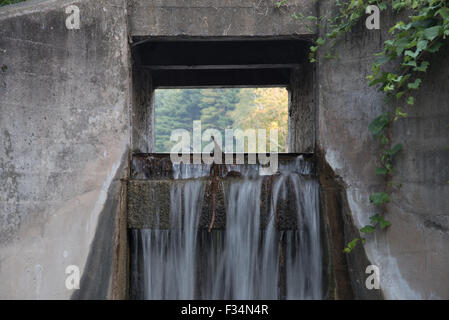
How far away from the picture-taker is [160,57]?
26.6 feet

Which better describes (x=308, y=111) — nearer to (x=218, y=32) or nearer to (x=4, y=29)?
(x=218, y=32)

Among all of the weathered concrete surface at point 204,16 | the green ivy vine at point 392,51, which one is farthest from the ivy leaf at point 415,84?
the weathered concrete surface at point 204,16

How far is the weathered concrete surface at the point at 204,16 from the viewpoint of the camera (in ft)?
19.4

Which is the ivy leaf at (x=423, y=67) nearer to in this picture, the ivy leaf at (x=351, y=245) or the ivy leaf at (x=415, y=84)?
the ivy leaf at (x=415, y=84)

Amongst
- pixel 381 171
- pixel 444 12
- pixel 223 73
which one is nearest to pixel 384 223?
pixel 381 171

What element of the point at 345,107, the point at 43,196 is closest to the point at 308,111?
the point at 345,107

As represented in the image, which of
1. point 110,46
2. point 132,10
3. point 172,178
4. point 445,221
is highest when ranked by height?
point 132,10

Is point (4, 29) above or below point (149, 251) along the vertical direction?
above

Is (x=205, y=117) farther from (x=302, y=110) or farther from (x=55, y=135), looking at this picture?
(x=55, y=135)

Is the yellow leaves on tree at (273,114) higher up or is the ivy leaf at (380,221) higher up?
the yellow leaves on tree at (273,114)

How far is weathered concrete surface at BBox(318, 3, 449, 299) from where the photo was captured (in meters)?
5.10

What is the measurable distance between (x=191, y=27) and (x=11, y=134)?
265 centimetres

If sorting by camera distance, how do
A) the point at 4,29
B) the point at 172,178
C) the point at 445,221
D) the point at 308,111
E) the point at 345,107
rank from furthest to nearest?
the point at 308,111 < the point at 172,178 < the point at 345,107 < the point at 4,29 < the point at 445,221

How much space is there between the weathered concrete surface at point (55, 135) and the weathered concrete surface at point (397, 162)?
277cm
